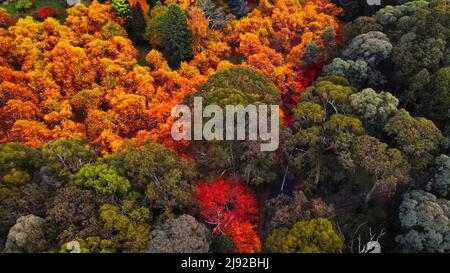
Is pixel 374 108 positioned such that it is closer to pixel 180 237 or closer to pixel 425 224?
pixel 425 224

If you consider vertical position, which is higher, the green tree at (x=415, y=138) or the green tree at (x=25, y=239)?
the green tree at (x=415, y=138)

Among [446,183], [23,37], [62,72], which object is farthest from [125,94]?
[446,183]

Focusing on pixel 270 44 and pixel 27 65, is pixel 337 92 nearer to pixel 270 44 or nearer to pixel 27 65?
pixel 270 44

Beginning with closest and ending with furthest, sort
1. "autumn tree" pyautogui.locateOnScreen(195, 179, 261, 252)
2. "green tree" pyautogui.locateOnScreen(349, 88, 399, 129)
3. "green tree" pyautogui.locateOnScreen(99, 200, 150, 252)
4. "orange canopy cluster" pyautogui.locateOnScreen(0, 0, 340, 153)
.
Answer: "green tree" pyautogui.locateOnScreen(99, 200, 150, 252), "autumn tree" pyautogui.locateOnScreen(195, 179, 261, 252), "green tree" pyautogui.locateOnScreen(349, 88, 399, 129), "orange canopy cluster" pyautogui.locateOnScreen(0, 0, 340, 153)

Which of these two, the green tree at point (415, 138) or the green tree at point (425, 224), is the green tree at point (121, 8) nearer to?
the green tree at point (415, 138)

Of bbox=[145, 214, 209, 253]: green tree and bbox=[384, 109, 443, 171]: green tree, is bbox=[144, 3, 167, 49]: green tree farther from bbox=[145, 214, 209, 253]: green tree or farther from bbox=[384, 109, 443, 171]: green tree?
bbox=[384, 109, 443, 171]: green tree

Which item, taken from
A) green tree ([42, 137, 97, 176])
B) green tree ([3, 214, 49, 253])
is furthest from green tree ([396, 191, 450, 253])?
green tree ([3, 214, 49, 253])

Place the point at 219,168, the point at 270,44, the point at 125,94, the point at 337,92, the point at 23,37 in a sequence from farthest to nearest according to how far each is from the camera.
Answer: the point at 270,44 < the point at 23,37 < the point at 125,94 < the point at 337,92 < the point at 219,168

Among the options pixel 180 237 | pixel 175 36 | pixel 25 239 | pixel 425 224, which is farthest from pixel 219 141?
pixel 175 36

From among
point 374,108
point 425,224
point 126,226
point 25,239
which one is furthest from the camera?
point 374,108

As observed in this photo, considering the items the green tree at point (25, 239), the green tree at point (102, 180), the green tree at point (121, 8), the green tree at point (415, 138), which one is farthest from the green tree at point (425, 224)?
the green tree at point (121, 8)

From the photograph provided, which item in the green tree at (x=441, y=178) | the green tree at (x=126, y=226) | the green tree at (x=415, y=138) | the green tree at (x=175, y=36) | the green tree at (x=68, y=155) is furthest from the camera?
the green tree at (x=175, y=36)
